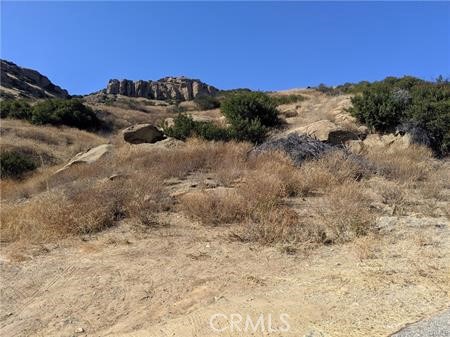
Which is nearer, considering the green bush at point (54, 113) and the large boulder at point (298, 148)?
the large boulder at point (298, 148)

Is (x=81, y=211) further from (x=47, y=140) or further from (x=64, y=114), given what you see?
(x=64, y=114)

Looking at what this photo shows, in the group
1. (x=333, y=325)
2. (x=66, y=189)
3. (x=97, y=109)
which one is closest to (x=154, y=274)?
(x=333, y=325)

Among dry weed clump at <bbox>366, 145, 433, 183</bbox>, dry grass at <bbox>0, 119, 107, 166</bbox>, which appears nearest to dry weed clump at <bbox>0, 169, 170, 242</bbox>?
dry weed clump at <bbox>366, 145, 433, 183</bbox>

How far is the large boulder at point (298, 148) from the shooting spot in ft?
37.3

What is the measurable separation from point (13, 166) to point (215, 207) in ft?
33.5

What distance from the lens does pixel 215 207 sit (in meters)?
7.55

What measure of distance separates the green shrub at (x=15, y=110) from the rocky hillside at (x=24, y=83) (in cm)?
1542

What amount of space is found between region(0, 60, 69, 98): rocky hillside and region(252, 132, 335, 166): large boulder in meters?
35.7

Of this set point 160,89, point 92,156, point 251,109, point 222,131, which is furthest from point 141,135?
point 160,89

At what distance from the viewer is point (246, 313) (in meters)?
4.10

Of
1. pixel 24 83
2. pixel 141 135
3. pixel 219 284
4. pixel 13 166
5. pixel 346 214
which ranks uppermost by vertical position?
pixel 24 83

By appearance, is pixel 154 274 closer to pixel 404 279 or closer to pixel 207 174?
pixel 404 279

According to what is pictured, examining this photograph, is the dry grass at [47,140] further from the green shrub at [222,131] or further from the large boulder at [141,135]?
the green shrub at [222,131]

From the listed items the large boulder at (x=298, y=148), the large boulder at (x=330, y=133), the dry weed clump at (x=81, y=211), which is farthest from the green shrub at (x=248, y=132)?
the dry weed clump at (x=81, y=211)
